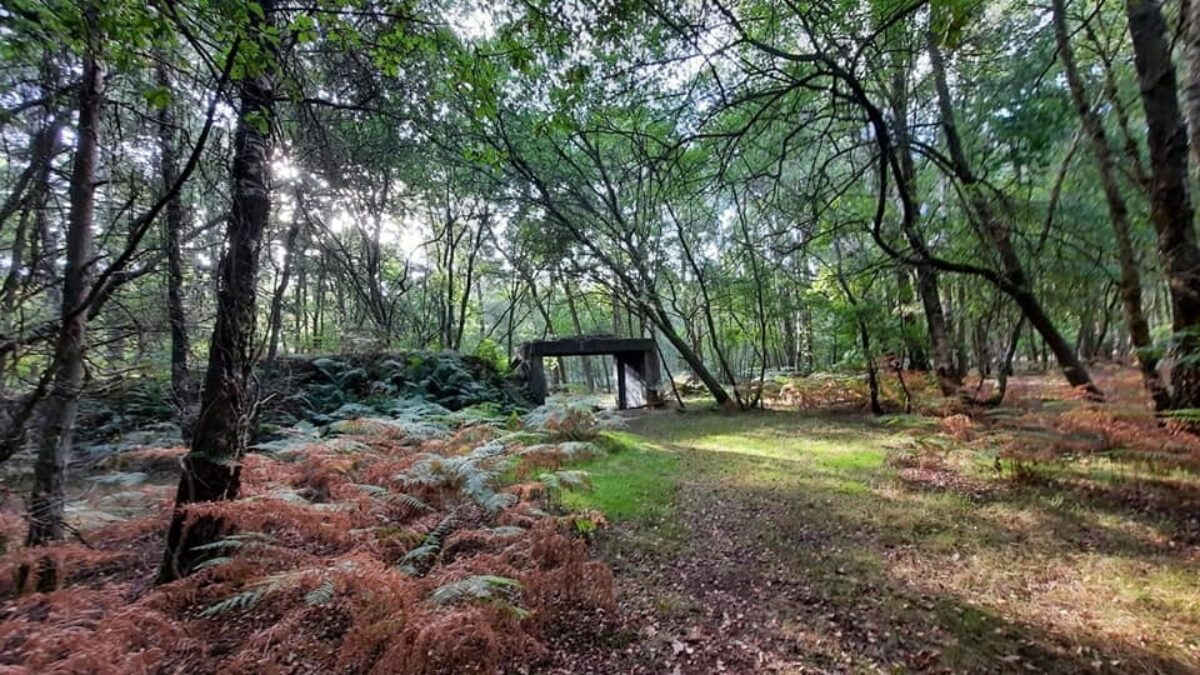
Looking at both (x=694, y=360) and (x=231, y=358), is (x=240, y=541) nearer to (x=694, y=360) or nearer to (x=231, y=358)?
(x=231, y=358)

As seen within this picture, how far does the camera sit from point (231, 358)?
10.3 ft

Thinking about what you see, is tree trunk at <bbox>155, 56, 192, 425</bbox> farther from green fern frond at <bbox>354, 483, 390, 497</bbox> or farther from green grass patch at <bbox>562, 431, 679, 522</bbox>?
green grass patch at <bbox>562, 431, 679, 522</bbox>

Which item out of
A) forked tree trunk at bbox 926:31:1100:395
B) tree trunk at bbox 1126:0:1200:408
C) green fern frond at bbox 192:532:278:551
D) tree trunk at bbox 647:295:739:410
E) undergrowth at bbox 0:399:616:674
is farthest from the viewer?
tree trunk at bbox 647:295:739:410

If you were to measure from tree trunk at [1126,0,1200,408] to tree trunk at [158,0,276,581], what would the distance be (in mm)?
6931

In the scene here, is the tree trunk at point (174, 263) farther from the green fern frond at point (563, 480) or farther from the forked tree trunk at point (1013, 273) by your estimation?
the forked tree trunk at point (1013, 273)

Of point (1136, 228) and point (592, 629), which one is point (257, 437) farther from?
point (1136, 228)

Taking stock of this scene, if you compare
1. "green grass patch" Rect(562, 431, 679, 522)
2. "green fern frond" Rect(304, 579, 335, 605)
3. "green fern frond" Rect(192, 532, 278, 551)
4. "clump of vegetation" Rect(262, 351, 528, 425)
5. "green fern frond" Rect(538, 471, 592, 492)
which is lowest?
"green grass patch" Rect(562, 431, 679, 522)

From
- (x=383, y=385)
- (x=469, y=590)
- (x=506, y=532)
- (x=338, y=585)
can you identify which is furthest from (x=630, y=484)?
(x=383, y=385)

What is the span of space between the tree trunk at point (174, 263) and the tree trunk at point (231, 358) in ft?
1.25

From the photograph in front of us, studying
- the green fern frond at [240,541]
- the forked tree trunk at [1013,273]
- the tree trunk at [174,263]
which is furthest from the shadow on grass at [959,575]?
the tree trunk at [174,263]

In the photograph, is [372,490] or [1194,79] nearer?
[1194,79]

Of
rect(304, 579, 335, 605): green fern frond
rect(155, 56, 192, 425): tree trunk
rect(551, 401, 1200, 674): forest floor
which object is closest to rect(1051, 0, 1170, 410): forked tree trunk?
rect(551, 401, 1200, 674): forest floor

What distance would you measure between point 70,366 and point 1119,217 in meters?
9.69

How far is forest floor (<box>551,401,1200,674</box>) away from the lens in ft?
7.68
